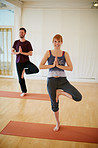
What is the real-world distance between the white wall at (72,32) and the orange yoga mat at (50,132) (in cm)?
371

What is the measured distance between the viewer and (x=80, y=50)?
5934 mm

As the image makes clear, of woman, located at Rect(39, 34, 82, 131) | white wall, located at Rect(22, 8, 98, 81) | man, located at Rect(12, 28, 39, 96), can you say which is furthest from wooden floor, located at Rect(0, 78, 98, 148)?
white wall, located at Rect(22, 8, 98, 81)

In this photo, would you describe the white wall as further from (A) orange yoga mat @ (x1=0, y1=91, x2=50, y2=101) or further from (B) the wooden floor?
(A) orange yoga mat @ (x1=0, y1=91, x2=50, y2=101)

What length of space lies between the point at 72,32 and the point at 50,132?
168 inches

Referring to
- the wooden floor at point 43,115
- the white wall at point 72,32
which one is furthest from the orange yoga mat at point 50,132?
the white wall at point 72,32

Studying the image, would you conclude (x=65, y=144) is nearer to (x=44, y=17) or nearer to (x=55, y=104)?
(x=55, y=104)

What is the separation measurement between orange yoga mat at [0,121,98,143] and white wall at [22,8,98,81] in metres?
3.71

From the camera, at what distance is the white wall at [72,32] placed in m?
5.79

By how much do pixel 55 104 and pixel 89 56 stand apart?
400 cm

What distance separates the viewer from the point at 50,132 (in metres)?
2.35

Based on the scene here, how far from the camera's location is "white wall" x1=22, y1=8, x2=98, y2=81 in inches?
228

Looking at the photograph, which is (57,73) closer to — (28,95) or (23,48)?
(23,48)

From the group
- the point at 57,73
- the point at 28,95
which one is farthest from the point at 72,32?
the point at 57,73

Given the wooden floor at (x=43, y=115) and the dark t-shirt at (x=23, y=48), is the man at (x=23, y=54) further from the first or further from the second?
the wooden floor at (x=43, y=115)
